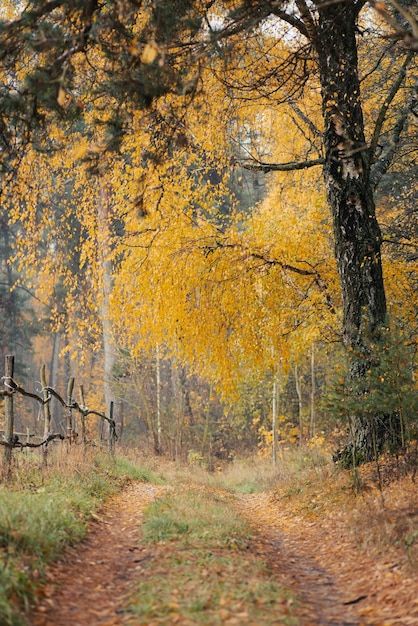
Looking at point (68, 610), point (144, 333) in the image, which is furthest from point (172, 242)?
point (68, 610)

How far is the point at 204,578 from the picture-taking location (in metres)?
4.73

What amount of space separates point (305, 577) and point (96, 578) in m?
2.01

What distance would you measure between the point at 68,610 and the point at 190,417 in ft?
67.9

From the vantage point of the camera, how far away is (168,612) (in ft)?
13.2

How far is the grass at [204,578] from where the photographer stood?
4039 mm

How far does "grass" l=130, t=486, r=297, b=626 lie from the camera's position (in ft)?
13.3

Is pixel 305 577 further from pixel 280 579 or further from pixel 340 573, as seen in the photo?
pixel 280 579

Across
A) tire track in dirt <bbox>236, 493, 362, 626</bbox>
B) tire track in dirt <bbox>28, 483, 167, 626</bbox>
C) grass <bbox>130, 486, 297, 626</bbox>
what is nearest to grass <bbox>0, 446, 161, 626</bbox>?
tire track in dirt <bbox>28, 483, 167, 626</bbox>

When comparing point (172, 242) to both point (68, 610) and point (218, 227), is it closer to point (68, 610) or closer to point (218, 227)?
point (218, 227)

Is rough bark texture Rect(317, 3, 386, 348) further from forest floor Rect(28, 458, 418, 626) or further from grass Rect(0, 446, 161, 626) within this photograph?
grass Rect(0, 446, 161, 626)

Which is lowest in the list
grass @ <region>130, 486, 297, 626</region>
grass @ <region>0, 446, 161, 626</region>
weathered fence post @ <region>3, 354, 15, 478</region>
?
grass @ <region>130, 486, 297, 626</region>

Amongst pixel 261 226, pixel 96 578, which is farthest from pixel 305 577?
pixel 261 226

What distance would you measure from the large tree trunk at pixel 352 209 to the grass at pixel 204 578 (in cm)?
304

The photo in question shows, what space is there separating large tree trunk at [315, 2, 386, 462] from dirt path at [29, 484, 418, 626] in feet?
7.47
